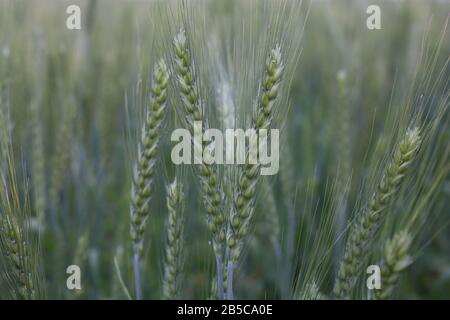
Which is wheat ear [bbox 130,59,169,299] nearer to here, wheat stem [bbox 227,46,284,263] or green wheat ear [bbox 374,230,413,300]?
wheat stem [bbox 227,46,284,263]

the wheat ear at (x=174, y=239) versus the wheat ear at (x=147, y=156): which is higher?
the wheat ear at (x=147, y=156)

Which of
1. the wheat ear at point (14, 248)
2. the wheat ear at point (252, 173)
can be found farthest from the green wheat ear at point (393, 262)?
the wheat ear at point (14, 248)

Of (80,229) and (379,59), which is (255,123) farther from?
(379,59)

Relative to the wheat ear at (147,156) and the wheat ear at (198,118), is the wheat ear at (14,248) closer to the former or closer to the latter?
the wheat ear at (147,156)

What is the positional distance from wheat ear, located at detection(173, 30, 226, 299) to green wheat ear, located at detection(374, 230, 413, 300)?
0.34 meters

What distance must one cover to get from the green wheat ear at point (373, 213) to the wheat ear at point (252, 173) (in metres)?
0.24

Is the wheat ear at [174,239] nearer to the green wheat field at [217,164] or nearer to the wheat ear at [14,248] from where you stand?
the green wheat field at [217,164]

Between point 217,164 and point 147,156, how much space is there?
0.53ft

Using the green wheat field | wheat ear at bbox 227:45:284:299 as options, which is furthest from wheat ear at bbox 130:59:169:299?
wheat ear at bbox 227:45:284:299

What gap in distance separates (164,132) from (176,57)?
7.5 inches

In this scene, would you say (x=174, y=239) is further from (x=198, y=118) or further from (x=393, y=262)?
(x=393, y=262)

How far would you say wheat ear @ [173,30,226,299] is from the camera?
3.43 feet

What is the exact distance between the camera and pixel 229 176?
3.55ft

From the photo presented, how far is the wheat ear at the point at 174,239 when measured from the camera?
112 cm
